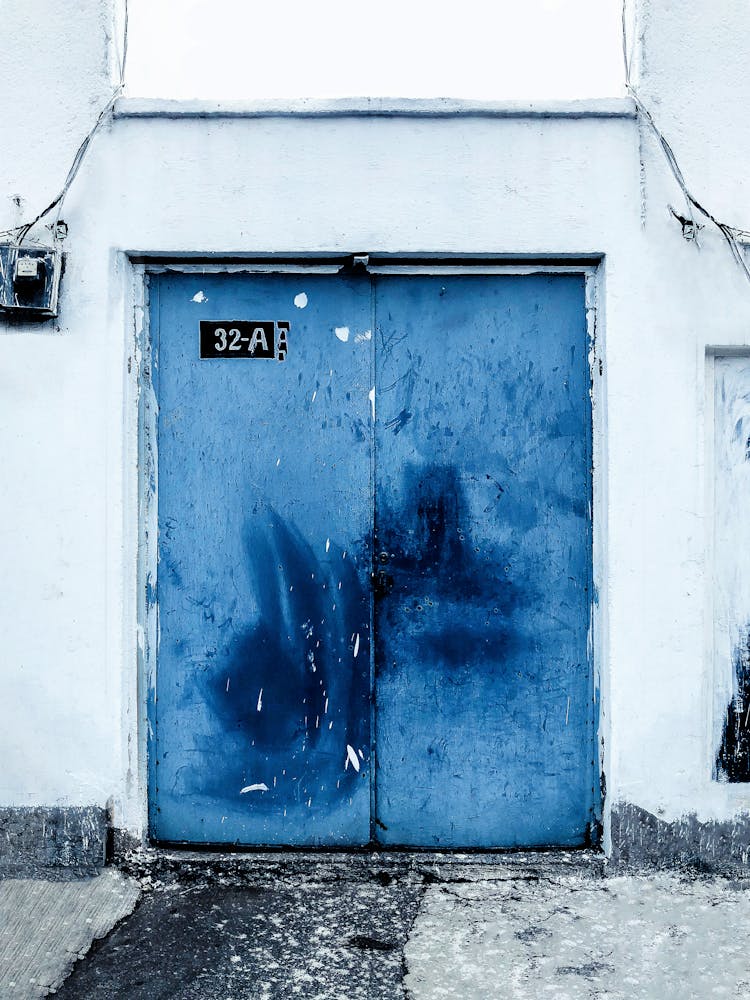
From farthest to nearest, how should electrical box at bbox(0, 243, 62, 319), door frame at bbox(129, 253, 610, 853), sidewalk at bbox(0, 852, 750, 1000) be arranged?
door frame at bbox(129, 253, 610, 853) → electrical box at bbox(0, 243, 62, 319) → sidewalk at bbox(0, 852, 750, 1000)

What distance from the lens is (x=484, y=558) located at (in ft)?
11.9

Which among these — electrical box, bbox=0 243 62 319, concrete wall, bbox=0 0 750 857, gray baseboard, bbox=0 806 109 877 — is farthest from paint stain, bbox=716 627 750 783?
electrical box, bbox=0 243 62 319

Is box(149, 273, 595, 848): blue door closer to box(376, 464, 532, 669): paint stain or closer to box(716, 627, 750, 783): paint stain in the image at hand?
box(376, 464, 532, 669): paint stain

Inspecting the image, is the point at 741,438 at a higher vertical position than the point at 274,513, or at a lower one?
higher

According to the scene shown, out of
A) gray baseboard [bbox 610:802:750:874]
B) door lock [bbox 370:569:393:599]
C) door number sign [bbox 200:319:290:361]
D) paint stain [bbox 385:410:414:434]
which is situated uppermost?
door number sign [bbox 200:319:290:361]

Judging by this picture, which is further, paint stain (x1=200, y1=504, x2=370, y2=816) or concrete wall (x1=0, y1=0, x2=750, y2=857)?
paint stain (x1=200, y1=504, x2=370, y2=816)

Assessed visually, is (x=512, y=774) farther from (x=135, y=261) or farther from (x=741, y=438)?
(x=135, y=261)

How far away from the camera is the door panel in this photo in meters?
3.61

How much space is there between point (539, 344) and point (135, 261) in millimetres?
1651

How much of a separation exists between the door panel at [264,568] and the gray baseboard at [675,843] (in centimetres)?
102

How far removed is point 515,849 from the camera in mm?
3621

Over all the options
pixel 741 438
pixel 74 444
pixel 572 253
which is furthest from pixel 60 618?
pixel 741 438

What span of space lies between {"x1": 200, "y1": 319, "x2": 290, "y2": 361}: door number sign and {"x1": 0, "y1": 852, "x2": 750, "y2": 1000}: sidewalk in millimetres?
2019

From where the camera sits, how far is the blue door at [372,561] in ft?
11.8
